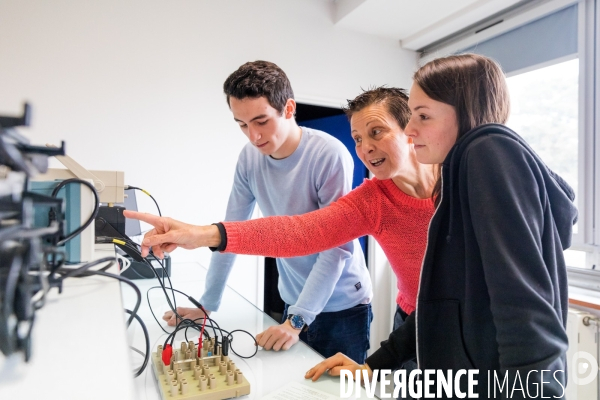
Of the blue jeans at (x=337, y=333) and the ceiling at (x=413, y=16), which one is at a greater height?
the ceiling at (x=413, y=16)

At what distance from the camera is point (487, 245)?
0.66 m

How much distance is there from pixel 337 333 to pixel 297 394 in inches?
23.8

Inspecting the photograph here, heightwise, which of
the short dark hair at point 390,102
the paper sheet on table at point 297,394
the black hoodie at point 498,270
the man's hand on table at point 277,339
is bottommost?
the paper sheet on table at point 297,394

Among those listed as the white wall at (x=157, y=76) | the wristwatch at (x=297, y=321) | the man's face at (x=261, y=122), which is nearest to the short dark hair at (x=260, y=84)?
the man's face at (x=261, y=122)

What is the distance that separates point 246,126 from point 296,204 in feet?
1.04

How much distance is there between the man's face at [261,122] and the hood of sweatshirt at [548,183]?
67 centimetres

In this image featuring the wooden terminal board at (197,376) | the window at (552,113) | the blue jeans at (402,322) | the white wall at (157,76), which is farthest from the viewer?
the window at (552,113)

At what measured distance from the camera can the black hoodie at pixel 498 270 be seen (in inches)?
24.0

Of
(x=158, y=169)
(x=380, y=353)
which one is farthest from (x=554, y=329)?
(x=158, y=169)

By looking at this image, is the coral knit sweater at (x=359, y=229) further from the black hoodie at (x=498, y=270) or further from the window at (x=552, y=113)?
the window at (x=552, y=113)

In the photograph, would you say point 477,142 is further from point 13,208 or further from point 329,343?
point 329,343

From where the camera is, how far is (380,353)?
3.24 feet

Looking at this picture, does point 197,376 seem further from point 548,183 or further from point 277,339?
point 548,183

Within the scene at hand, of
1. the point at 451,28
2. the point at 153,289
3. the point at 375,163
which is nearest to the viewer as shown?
the point at 375,163
